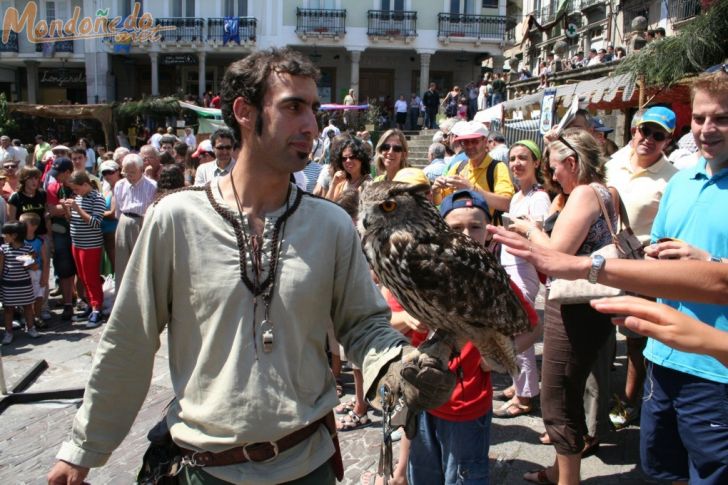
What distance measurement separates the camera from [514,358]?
2.94 m

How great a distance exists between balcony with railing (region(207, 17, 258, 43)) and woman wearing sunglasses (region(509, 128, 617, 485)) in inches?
1441

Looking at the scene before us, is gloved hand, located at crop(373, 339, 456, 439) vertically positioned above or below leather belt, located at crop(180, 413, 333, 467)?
above

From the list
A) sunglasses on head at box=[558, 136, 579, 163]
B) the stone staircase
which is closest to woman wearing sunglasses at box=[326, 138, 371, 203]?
sunglasses on head at box=[558, 136, 579, 163]

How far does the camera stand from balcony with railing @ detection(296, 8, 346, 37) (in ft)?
120

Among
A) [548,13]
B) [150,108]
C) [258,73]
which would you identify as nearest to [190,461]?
[258,73]

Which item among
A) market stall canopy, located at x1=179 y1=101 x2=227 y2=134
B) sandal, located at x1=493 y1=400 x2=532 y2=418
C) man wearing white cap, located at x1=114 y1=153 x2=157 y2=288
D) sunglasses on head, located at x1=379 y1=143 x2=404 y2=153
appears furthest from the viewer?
market stall canopy, located at x1=179 y1=101 x2=227 y2=134

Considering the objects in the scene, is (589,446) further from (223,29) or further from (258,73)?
(223,29)

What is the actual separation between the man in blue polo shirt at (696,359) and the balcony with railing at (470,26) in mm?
37051

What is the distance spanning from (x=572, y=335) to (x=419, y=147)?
21701 millimetres

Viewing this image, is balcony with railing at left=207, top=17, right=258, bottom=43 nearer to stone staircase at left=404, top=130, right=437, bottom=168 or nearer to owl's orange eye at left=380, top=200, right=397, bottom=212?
stone staircase at left=404, top=130, right=437, bottom=168

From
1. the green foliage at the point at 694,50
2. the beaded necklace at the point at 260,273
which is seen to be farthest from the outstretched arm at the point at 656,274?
the green foliage at the point at 694,50

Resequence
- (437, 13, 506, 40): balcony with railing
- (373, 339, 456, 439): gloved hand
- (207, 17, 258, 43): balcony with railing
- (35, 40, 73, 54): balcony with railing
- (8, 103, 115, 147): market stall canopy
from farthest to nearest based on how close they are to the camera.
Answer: (35, 40, 73, 54): balcony with railing
(437, 13, 506, 40): balcony with railing
(207, 17, 258, 43): balcony with railing
(8, 103, 115, 147): market stall canopy
(373, 339, 456, 439): gloved hand

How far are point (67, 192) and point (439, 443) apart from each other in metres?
7.49

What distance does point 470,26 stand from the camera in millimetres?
37750
